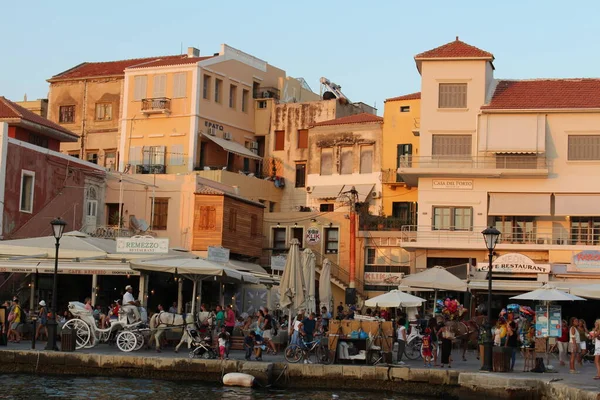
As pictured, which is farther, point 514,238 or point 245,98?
point 245,98

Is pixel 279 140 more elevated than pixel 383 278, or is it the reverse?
pixel 279 140

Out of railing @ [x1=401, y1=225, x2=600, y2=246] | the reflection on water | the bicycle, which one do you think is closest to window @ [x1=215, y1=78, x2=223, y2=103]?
railing @ [x1=401, y1=225, x2=600, y2=246]

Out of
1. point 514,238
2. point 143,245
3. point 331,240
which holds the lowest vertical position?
point 143,245

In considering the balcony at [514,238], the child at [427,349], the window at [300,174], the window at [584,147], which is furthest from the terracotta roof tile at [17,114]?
the child at [427,349]

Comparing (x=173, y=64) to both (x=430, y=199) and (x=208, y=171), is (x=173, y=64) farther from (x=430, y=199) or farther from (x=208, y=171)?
(x=430, y=199)

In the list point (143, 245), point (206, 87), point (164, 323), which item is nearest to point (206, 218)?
point (206, 87)

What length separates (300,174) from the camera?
192ft

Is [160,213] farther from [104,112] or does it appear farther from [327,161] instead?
[104,112]

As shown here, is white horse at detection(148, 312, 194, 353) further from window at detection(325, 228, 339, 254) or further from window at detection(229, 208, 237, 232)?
window at detection(325, 228, 339, 254)

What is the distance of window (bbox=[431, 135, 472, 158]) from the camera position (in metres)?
48.4

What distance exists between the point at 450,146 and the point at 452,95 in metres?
2.45

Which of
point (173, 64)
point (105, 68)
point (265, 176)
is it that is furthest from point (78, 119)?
point (265, 176)

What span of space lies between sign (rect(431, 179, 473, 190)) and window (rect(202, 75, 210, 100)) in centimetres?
1465

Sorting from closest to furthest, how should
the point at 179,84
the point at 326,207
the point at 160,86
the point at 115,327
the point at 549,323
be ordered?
1. the point at 115,327
2. the point at 549,323
3. the point at 326,207
4. the point at 179,84
5. the point at 160,86
